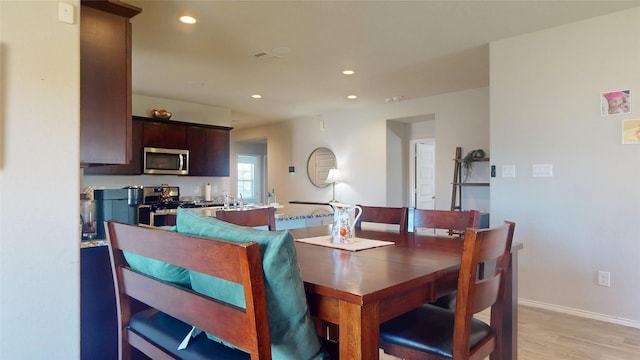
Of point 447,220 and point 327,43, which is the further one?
point 327,43

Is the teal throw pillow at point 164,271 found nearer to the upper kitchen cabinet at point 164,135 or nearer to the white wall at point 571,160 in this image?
the white wall at point 571,160

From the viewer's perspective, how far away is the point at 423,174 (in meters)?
6.81

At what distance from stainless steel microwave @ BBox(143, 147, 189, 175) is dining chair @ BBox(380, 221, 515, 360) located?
4872mm

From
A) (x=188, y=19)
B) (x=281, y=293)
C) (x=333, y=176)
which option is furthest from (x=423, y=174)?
(x=281, y=293)

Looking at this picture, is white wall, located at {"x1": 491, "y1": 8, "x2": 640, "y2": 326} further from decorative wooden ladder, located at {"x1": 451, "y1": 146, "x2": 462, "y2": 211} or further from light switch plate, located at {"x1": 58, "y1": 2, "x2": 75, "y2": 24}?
light switch plate, located at {"x1": 58, "y1": 2, "x2": 75, "y2": 24}

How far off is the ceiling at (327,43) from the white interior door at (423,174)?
141cm

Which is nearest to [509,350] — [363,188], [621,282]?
[621,282]

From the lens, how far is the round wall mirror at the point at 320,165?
712 cm

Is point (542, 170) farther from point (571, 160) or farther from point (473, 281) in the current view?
point (473, 281)

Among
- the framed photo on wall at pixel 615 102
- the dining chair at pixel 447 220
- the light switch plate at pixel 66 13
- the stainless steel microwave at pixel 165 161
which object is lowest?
the dining chair at pixel 447 220

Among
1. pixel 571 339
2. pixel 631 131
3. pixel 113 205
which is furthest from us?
pixel 631 131

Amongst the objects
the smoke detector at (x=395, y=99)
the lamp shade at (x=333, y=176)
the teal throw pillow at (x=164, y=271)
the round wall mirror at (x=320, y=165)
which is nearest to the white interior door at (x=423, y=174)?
the smoke detector at (x=395, y=99)

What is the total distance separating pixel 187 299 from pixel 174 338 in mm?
293

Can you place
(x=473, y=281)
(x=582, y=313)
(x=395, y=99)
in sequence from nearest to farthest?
1. (x=473, y=281)
2. (x=582, y=313)
3. (x=395, y=99)
